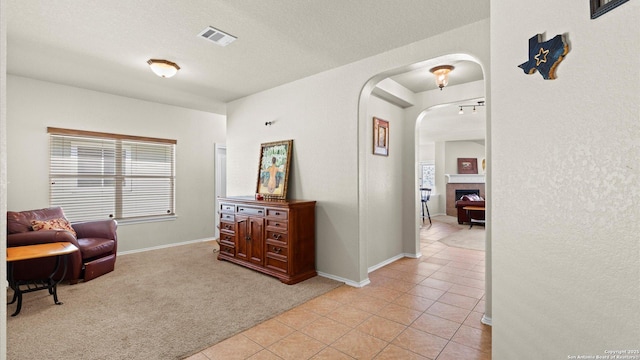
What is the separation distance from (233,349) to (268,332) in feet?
1.08

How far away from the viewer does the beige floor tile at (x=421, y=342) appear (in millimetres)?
2186

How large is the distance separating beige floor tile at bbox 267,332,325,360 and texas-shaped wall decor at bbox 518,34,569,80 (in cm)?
219

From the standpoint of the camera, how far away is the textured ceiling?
7.84ft

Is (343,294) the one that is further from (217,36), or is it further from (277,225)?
(217,36)

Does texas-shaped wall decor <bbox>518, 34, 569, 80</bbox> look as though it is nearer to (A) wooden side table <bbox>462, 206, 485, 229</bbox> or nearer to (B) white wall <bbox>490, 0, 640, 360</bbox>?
(B) white wall <bbox>490, 0, 640, 360</bbox>

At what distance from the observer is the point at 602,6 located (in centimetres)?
91

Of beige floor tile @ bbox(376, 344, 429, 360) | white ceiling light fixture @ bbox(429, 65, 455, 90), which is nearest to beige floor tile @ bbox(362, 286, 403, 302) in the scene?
beige floor tile @ bbox(376, 344, 429, 360)

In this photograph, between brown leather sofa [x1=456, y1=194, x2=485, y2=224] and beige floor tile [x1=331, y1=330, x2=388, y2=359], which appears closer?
beige floor tile [x1=331, y1=330, x2=388, y2=359]

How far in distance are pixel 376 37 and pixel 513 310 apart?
8.59 feet

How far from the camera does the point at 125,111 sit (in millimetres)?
5070

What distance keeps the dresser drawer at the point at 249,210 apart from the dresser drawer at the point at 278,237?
30 centimetres

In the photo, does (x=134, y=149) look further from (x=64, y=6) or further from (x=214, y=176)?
(x=64, y=6)

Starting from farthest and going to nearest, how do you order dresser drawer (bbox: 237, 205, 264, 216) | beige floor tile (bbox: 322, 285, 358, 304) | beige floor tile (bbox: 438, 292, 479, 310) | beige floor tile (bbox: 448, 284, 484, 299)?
dresser drawer (bbox: 237, 205, 264, 216), beige floor tile (bbox: 448, 284, 484, 299), beige floor tile (bbox: 322, 285, 358, 304), beige floor tile (bbox: 438, 292, 479, 310)

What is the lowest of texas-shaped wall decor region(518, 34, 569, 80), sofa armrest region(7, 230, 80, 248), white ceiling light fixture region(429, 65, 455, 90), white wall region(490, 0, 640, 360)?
sofa armrest region(7, 230, 80, 248)
